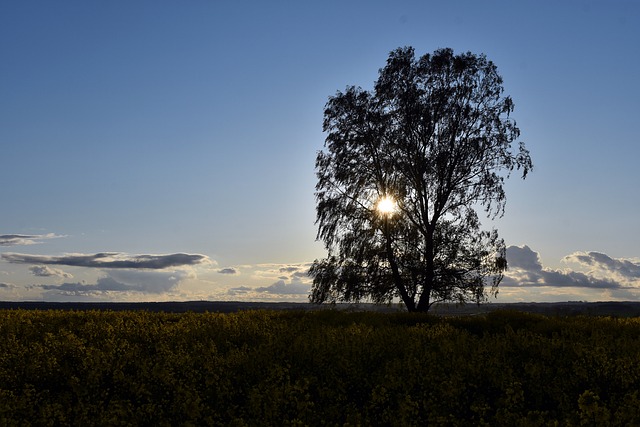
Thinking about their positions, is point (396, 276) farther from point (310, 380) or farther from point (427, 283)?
point (310, 380)

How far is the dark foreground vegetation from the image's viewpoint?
7617 millimetres

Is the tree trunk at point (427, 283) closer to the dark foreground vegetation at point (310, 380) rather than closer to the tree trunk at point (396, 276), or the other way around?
the tree trunk at point (396, 276)

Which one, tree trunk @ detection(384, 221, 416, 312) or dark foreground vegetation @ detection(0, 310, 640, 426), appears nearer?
dark foreground vegetation @ detection(0, 310, 640, 426)

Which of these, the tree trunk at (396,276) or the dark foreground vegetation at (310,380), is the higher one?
the tree trunk at (396,276)

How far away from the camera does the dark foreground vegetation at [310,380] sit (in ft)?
25.0

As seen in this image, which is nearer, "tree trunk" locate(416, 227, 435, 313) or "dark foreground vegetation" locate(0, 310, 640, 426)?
"dark foreground vegetation" locate(0, 310, 640, 426)

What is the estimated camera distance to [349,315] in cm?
2155

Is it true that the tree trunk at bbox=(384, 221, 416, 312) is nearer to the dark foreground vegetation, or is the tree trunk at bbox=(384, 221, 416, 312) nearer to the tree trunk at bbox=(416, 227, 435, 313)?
the tree trunk at bbox=(416, 227, 435, 313)

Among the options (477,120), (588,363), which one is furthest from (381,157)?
(588,363)

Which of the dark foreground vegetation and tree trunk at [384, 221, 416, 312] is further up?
tree trunk at [384, 221, 416, 312]

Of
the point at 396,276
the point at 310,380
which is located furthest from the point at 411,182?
the point at 310,380

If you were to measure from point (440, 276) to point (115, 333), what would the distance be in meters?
16.9

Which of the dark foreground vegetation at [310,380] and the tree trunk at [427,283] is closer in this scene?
the dark foreground vegetation at [310,380]

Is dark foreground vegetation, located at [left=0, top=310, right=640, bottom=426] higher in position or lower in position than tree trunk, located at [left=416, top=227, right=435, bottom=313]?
lower
